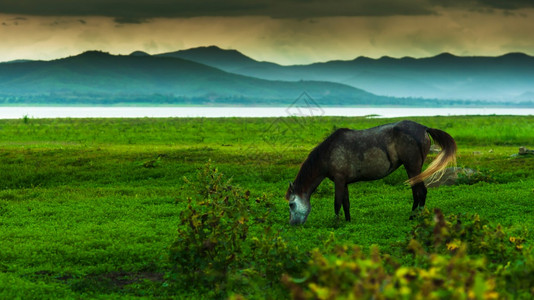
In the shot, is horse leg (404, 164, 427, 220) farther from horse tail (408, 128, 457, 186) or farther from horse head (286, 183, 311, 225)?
horse head (286, 183, 311, 225)

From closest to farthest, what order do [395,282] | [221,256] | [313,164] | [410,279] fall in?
1. [395,282]
2. [410,279]
3. [221,256]
4. [313,164]

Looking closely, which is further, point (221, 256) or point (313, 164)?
point (313, 164)

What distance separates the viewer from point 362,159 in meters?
15.1

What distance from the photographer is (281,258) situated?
9.45m

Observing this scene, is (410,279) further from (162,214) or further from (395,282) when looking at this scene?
(162,214)

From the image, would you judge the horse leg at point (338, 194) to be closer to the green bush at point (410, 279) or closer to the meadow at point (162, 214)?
the meadow at point (162, 214)

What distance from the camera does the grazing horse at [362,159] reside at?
48.5 ft

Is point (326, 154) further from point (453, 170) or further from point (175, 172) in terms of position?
point (175, 172)

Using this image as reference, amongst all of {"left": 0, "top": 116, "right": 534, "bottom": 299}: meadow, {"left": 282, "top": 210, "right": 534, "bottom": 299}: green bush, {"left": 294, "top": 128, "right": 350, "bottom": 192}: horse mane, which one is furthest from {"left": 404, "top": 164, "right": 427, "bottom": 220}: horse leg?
{"left": 282, "top": 210, "right": 534, "bottom": 299}: green bush

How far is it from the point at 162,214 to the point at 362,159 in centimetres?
610

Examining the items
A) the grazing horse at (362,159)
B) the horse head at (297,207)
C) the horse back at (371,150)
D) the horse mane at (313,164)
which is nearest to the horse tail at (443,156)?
the grazing horse at (362,159)

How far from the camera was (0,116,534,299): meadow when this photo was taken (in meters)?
10.2

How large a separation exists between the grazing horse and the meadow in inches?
32.5

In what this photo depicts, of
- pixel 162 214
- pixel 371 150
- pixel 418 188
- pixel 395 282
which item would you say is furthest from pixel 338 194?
pixel 395 282
